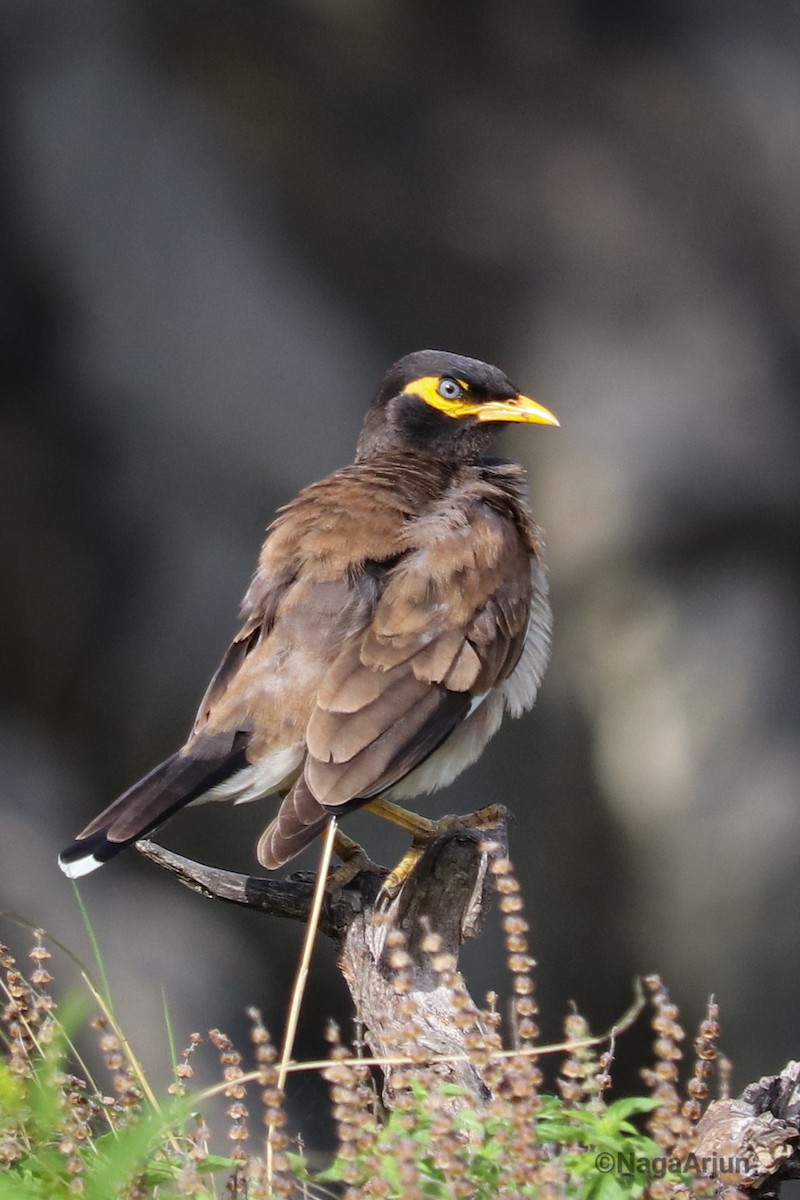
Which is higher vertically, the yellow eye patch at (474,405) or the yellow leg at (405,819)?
the yellow eye patch at (474,405)

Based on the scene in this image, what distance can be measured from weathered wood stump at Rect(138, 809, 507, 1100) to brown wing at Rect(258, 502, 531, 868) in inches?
10.2

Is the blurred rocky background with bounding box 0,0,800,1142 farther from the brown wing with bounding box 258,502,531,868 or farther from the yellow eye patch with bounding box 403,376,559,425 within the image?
the brown wing with bounding box 258,502,531,868

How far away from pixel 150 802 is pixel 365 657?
739 millimetres

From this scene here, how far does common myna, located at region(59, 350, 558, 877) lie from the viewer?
4.23m

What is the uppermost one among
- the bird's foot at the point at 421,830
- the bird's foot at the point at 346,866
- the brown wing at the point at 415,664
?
the brown wing at the point at 415,664

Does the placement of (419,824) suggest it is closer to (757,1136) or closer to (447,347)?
(757,1136)

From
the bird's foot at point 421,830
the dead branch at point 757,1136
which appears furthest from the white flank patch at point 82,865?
the dead branch at point 757,1136

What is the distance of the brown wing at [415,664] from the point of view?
4219mm

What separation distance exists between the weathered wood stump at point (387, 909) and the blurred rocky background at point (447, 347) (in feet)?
12.9

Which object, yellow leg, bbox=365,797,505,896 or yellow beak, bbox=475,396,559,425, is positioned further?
yellow beak, bbox=475,396,559,425

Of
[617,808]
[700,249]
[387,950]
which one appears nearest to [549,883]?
[617,808]

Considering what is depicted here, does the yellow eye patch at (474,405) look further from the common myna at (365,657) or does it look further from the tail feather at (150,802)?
the tail feather at (150,802)

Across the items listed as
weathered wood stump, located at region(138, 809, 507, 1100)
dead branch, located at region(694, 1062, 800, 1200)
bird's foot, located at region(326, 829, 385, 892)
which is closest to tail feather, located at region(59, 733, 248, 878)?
weathered wood stump, located at region(138, 809, 507, 1100)

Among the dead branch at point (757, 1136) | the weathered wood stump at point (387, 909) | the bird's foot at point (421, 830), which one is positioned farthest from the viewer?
the bird's foot at point (421, 830)
